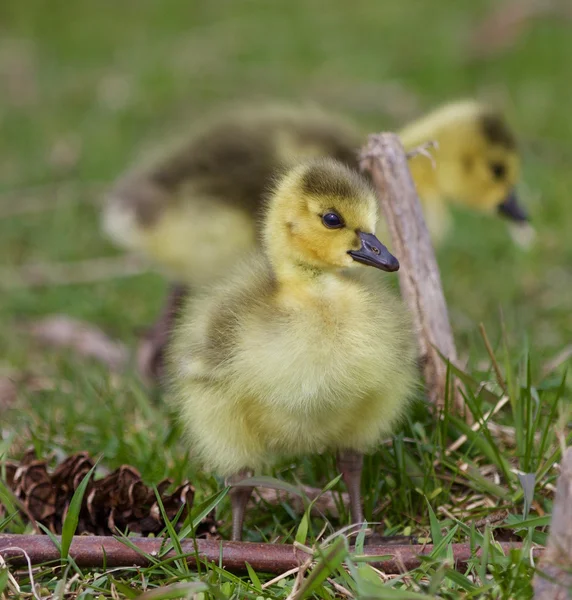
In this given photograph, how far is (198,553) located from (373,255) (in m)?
0.58

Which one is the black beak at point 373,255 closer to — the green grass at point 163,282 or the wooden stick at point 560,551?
the green grass at point 163,282

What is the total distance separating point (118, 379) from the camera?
9.20 ft

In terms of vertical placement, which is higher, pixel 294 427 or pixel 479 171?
pixel 479 171

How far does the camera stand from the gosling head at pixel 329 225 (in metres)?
1.65

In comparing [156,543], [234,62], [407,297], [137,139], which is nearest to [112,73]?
[234,62]

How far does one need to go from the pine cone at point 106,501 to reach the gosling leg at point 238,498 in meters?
0.07

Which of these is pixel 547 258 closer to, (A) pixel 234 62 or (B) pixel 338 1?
(A) pixel 234 62

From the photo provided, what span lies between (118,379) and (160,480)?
2.95 feet

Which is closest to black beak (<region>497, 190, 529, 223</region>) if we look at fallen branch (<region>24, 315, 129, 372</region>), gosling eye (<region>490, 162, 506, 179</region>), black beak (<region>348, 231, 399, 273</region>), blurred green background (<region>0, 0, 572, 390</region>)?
gosling eye (<region>490, 162, 506, 179</region>)

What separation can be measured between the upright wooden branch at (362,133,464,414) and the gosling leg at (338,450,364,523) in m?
0.27

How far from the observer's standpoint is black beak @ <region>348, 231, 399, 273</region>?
1634mm

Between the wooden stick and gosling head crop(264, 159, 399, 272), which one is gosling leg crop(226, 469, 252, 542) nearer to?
gosling head crop(264, 159, 399, 272)

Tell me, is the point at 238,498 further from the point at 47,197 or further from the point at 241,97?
the point at 241,97

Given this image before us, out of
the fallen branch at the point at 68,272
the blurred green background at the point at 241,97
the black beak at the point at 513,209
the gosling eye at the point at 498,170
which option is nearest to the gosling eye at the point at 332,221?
the blurred green background at the point at 241,97
